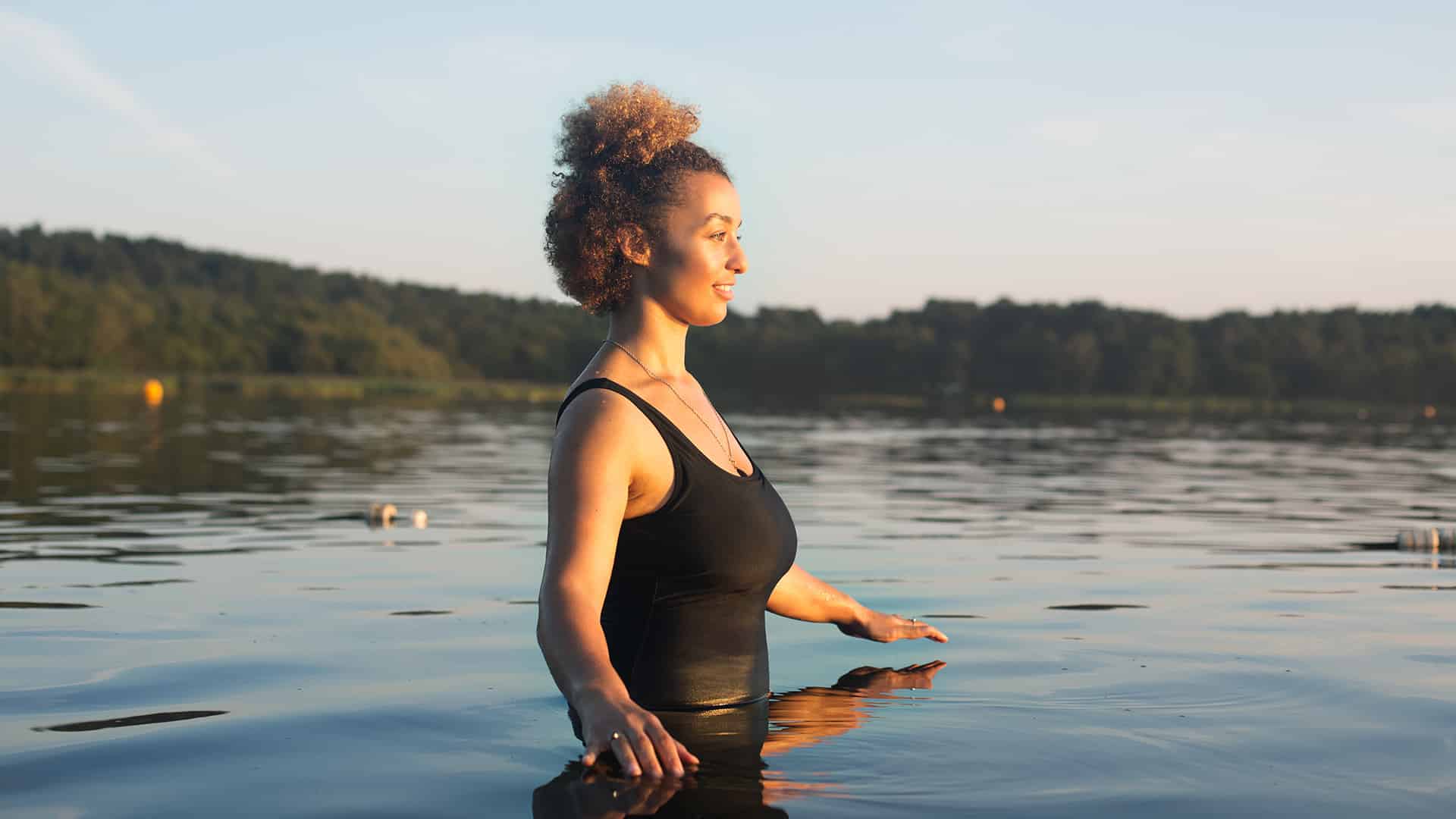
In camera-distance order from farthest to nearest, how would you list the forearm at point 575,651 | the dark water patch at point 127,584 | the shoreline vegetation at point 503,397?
the shoreline vegetation at point 503,397 < the dark water patch at point 127,584 < the forearm at point 575,651

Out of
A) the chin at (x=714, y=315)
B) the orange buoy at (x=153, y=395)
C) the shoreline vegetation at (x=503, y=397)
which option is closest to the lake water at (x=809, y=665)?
the chin at (x=714, y=315)

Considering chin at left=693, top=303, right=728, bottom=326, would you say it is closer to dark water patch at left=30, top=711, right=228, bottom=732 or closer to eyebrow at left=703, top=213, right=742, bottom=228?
eyebrow at left=703, top=213, right=742, bottom=228

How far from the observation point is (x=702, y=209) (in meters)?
4.58

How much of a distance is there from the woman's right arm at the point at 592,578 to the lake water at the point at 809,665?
565mm

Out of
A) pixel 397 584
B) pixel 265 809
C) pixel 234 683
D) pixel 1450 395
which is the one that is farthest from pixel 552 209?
pixel 1450 395

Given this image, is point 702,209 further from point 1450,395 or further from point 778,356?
point 778,356

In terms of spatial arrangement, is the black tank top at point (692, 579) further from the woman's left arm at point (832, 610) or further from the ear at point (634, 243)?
the woman's left arm at point (832, 610)

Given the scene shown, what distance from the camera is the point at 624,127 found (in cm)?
457

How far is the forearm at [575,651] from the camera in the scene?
3.88 meters

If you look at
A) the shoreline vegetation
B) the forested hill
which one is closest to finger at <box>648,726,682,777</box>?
the shoreline vegetation

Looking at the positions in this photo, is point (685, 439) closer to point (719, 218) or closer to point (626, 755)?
point (719, 218)

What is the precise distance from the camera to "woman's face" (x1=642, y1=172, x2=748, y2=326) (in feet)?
15.0

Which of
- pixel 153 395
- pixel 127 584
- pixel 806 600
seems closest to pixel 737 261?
pixel 806 600

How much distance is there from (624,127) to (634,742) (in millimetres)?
1843
